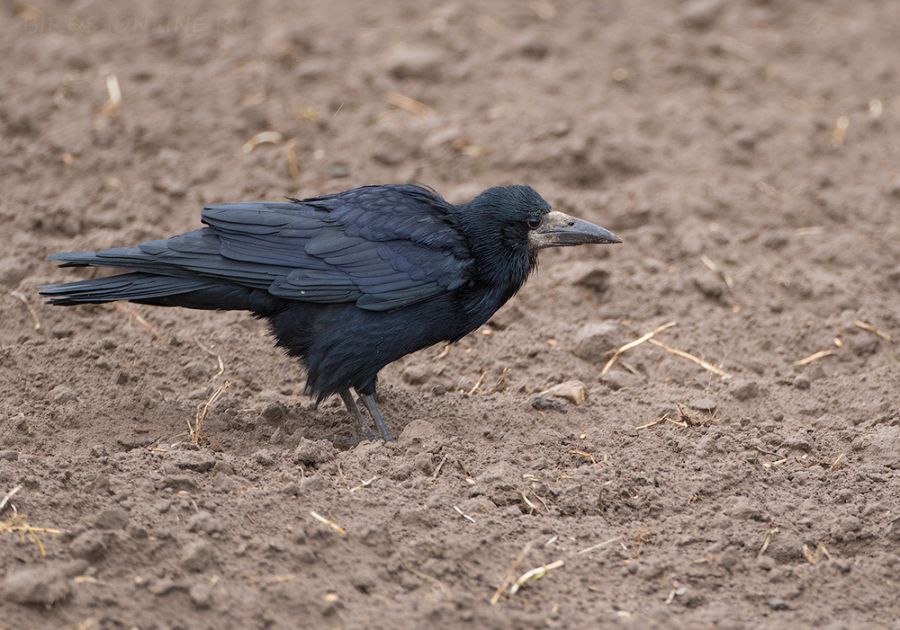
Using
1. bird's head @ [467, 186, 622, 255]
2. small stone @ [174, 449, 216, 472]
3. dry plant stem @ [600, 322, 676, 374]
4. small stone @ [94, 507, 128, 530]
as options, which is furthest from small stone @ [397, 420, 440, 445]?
small stone @ [94, 507, 128, 530]

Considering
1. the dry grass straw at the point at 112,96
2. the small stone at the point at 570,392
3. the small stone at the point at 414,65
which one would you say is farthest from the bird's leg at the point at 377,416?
the small stone at the point at 414,65

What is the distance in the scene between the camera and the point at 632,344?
683 cm

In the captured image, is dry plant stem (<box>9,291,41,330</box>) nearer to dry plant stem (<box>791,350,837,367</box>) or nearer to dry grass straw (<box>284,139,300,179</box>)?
dry grass straw (<box>284,139,300,179</box>)

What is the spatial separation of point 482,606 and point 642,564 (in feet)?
2.64

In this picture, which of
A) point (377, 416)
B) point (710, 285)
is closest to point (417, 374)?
point (377, 416)

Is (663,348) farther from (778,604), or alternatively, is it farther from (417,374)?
(778,604)

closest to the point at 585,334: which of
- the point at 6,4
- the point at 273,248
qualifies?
the point at 273,248

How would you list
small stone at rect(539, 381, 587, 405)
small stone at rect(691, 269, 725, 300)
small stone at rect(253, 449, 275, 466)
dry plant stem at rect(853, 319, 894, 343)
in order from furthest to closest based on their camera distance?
small stone at rect(691, 269, 725, 300) → dry plant stem at rect(853, 319, 894, 343) → small stone at rect(539, 381, 587, 405) → small stone at rect(253, 449, 275, 466)

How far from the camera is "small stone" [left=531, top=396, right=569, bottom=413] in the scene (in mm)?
6059

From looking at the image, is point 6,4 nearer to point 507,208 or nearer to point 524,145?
point 524,145

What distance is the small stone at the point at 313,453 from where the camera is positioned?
208 inches

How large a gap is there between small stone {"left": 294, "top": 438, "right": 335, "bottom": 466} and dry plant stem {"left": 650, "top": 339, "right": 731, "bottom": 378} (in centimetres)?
239

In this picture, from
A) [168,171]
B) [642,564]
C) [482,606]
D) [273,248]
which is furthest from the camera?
[168,171]

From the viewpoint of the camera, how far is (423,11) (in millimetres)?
10609
